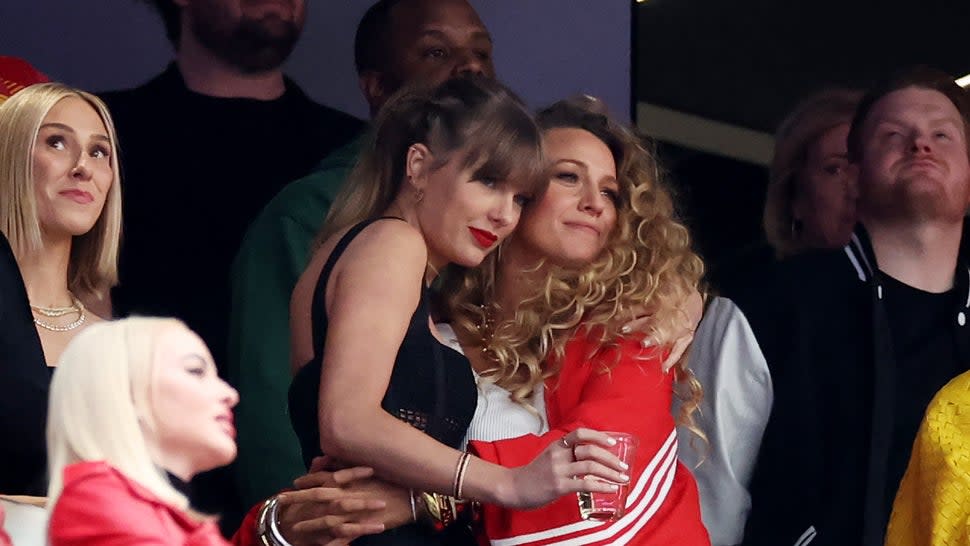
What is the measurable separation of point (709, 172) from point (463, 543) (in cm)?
206

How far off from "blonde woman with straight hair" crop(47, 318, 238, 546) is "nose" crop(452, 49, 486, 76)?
6.46 feet

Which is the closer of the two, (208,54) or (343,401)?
(343,401)

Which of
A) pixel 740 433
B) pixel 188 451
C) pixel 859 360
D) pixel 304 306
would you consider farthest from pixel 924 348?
pixel 188 451

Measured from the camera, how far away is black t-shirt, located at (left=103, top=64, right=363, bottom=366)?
3.88 metres

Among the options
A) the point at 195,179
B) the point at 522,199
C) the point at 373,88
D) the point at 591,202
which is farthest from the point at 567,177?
the point at 195,179

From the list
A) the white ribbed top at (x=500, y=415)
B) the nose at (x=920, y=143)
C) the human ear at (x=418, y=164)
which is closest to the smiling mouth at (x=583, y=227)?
the white ribbed top at (x=500, y=415)

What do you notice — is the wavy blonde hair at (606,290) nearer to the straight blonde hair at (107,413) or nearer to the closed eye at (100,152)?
the closed eye at (100,152)

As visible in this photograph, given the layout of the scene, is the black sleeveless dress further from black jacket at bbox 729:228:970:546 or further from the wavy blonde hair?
black jacket at bbox 729:228:970:546

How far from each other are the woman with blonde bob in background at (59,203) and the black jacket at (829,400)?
1321 millimetres

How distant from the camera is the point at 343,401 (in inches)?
108

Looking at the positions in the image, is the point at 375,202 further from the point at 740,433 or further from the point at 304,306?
the point at 740,433

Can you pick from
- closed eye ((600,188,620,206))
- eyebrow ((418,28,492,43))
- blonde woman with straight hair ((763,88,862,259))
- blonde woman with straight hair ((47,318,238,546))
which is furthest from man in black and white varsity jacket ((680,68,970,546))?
blonde woman with straight hair ((47,318,238,546))

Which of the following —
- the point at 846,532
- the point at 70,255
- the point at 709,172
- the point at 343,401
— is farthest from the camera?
the point at 709,172

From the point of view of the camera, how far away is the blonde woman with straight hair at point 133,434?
194cm
